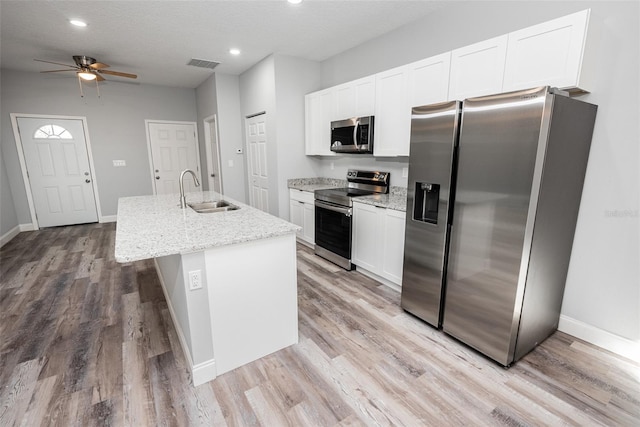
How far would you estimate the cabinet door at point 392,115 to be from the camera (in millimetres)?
2971

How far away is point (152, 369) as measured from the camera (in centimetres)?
194

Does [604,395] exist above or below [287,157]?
below

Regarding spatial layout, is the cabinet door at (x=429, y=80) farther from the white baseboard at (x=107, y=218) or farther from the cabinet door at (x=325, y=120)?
the white baseboard at (x=107, y=218)

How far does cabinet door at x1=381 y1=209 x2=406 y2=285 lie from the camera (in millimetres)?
2816

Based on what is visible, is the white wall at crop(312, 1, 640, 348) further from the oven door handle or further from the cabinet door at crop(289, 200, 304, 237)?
the cabinet door at crop(289, 200, 304, 237)

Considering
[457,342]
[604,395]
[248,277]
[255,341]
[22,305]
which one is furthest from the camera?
[22,305]

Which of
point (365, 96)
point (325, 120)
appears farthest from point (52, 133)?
point (365, 96)

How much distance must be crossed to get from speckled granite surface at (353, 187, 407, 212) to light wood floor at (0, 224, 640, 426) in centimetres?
90

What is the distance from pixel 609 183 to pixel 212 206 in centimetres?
331

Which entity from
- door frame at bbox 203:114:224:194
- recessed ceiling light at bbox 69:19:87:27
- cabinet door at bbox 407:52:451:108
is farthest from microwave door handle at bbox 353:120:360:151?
recessed ceiling light at bbox 69:19:87:27

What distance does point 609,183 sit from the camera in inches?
79.5

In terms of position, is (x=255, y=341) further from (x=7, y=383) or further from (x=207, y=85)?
(x=207, y=85)

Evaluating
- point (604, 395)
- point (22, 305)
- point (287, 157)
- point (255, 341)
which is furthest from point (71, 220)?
point (604, 395)

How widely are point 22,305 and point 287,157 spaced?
328 centimetres
